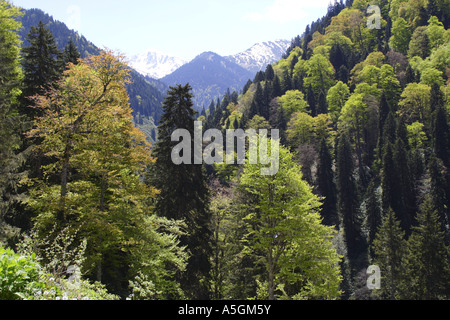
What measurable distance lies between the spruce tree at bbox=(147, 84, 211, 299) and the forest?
101mm

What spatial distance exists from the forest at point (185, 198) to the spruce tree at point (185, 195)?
0.10 meters

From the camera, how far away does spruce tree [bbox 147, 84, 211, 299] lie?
21297 millimetres

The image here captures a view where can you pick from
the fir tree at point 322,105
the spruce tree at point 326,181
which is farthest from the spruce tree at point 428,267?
the fir tree at point 322,105

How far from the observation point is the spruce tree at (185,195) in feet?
69.9

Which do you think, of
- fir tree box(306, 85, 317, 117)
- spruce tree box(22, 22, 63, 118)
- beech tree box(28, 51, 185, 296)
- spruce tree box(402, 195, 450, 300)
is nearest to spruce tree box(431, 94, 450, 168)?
spruce tree box(402, 195, 450, 300)

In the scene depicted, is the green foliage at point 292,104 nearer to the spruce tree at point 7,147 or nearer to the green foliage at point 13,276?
the spruce tree at point 7,147

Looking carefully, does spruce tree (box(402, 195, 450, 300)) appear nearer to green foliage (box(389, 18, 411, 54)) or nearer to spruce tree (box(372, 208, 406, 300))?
spruce tree (box(372, 208, 406, 300))

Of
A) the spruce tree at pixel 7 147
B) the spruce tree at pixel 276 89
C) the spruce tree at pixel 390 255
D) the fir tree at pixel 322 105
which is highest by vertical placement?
the spruce tree at pixel 276 89

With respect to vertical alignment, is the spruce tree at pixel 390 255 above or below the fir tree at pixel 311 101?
below

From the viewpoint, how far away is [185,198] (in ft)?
70.9

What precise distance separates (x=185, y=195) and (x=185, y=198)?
209 mm

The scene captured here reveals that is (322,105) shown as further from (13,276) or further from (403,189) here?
(13,276)

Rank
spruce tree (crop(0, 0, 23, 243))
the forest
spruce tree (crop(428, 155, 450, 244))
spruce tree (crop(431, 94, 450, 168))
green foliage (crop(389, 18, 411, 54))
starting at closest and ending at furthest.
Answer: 1. the forest
2. spruce tree (crop(0, 0, 23, 243))
3. spruce tree (crop(428, 155, 450, 244))
4. spruce tree (crop(431, 94, 450, 168))
5. green foliage (crop(389, 18, 411, 54))
